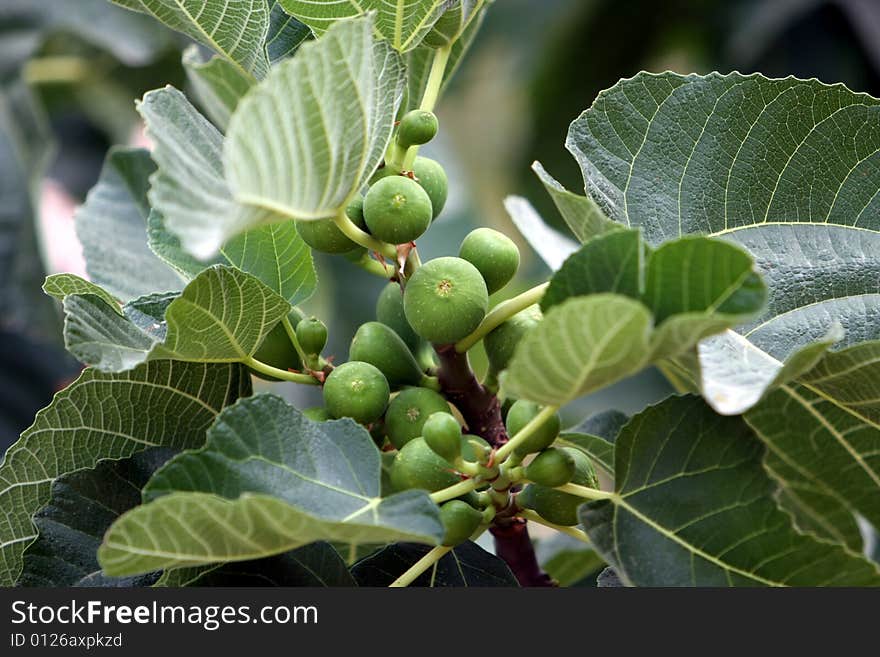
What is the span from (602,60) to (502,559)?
176 cm

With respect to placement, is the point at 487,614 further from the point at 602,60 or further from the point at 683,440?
the point at 602,60

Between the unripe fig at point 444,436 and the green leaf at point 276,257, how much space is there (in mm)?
189

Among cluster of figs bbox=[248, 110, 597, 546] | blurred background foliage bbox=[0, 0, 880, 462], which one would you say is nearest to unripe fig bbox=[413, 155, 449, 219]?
cluster of figs bbox=[248, 110, 597, 546]

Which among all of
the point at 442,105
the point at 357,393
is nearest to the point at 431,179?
the point at 357,393

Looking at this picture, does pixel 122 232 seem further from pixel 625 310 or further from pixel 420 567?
pixel 625 310

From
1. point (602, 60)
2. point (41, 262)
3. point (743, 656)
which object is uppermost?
point (602, 60)

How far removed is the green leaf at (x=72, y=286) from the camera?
64 cm

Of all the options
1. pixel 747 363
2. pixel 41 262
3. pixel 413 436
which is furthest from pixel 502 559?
pixel 41 262

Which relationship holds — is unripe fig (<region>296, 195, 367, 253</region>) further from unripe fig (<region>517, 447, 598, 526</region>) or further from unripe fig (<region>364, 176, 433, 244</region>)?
unripe fig (<region>517, 447, 598, 526</region>)

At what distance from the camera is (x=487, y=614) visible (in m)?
0.56

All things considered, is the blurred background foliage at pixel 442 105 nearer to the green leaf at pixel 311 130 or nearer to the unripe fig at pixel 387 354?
the unripe fig at pixel 387 354

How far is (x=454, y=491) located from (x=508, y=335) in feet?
0.37

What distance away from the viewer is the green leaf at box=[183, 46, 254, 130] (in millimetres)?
492

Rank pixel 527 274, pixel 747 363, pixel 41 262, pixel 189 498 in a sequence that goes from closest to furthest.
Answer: pixel 189 498, pixel 747 363, pixel 41 262, pixel 527 274
